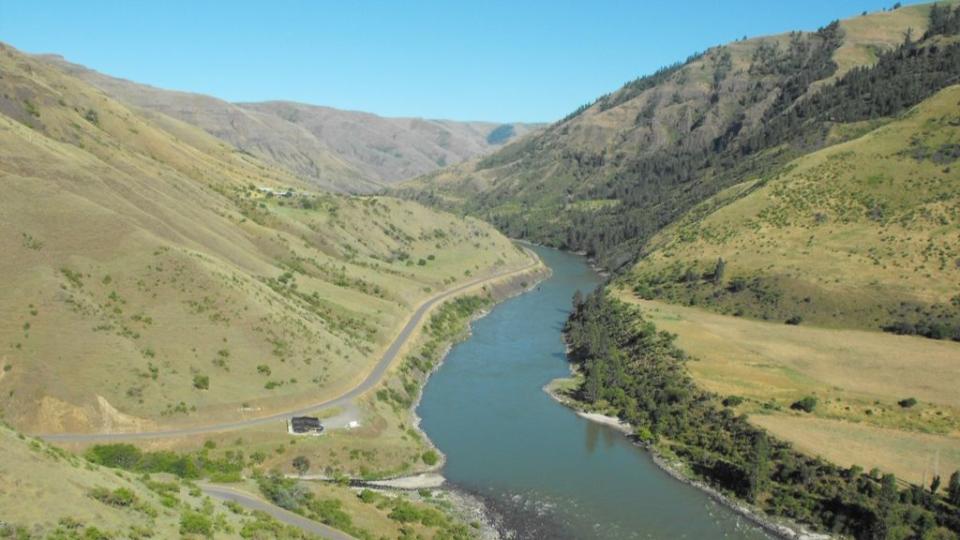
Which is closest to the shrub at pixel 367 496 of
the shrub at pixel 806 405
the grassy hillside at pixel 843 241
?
the shrub at pixel 806 405

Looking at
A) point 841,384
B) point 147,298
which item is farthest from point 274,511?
point 841,384

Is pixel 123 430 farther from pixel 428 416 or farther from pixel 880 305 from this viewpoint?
pixel 880 305

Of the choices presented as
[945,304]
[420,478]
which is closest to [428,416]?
[420,478]

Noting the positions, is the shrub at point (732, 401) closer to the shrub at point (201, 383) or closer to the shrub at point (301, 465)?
the shrub at point (301, 465)

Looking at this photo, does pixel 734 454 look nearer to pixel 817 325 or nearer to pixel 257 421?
pixel 257 421

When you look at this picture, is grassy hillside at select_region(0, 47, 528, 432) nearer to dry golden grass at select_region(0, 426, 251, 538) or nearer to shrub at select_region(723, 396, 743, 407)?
dry golden grass at select_region(0, 426, 251, 538)
